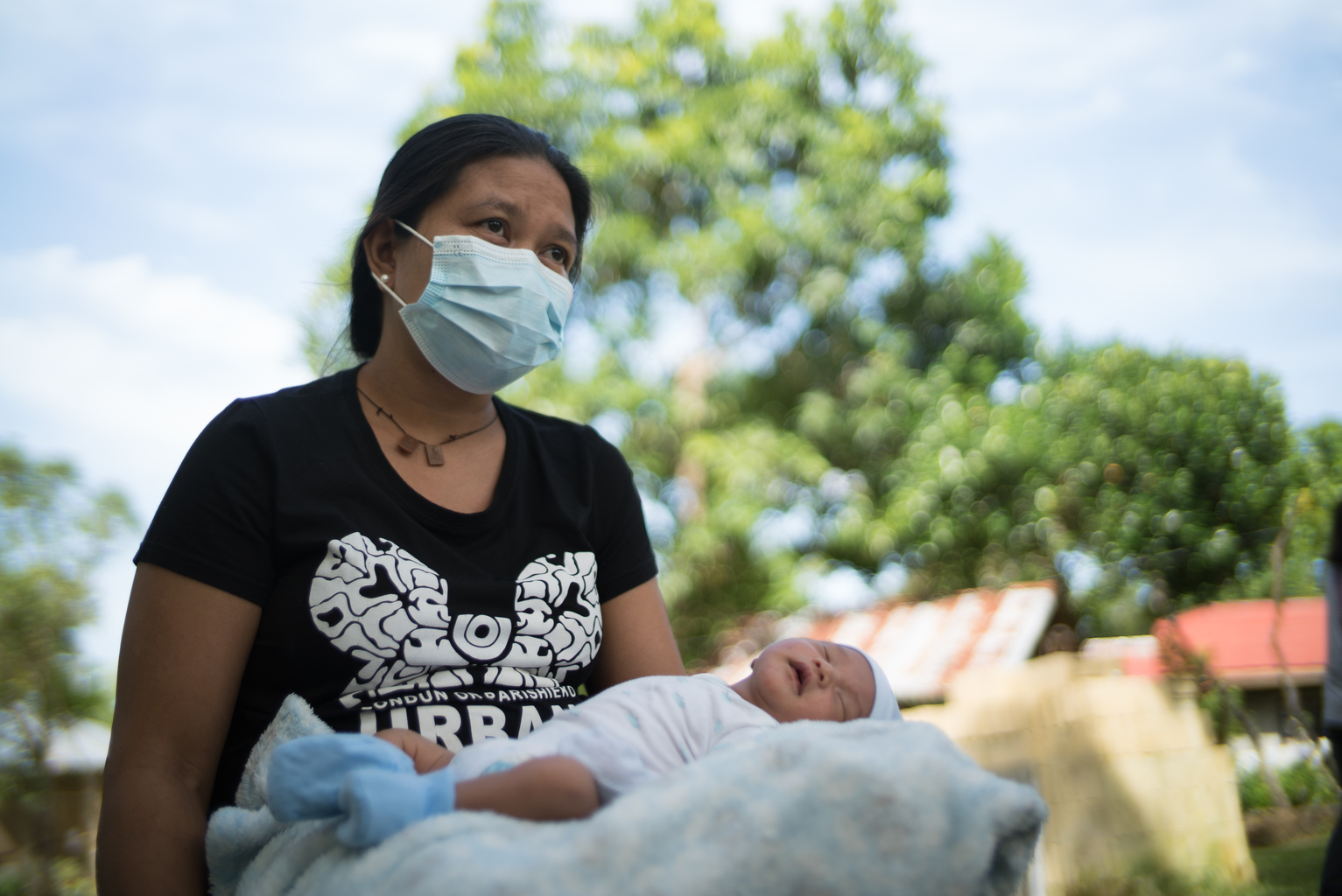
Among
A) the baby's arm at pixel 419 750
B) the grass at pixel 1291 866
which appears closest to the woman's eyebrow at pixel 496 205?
the baby's arm at pixel 419 750

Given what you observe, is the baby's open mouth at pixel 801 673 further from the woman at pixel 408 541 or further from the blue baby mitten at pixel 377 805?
the blue baby mitten at pixel 377 805

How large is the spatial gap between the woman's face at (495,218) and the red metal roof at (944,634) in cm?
900

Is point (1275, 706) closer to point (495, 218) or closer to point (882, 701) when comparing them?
point (882, 701)

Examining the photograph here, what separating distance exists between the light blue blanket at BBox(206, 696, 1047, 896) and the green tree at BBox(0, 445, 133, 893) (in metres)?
5.89

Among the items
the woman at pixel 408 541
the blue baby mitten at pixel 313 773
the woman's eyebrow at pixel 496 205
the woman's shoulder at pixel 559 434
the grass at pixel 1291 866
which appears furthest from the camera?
the grass at pixel 1291 866

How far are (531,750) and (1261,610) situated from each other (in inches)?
661

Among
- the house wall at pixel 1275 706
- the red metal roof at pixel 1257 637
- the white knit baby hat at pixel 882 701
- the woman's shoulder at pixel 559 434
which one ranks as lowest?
the house wall at pixel 1275 706

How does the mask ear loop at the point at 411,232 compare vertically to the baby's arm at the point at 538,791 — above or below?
above

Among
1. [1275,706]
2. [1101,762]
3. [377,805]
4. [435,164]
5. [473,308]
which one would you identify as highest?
[435,164]

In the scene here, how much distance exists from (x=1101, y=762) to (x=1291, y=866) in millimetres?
2591

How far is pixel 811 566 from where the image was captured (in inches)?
499

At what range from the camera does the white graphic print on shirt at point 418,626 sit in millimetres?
1425

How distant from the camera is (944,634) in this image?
11.5 meters

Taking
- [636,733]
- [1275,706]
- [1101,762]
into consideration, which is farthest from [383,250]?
[1275,706]
